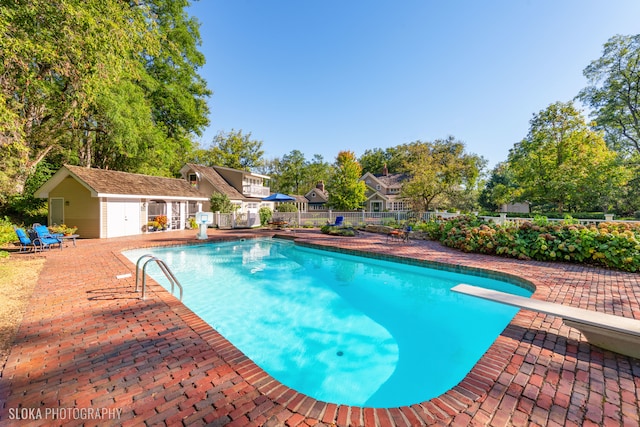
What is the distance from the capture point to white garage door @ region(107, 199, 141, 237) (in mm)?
13734

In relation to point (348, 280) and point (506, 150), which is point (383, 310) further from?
point (506, 150)

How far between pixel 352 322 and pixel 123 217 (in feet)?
48.9

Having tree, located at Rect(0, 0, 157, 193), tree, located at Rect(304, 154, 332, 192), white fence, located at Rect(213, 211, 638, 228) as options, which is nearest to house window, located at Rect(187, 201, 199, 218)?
white fence, located at Rect(213, 211, 638, 228)

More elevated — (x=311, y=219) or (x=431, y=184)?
(x=431, y=184)

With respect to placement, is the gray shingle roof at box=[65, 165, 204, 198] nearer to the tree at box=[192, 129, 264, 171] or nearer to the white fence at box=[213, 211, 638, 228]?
the white fence at box=[213, 211, 638, 228]

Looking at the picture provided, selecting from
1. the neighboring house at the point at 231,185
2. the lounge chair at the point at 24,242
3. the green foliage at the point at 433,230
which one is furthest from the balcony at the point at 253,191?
the green foliage at the point at 433,230

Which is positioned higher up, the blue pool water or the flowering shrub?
the flowering shrub

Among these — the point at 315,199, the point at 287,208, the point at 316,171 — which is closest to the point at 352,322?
the point at 287,208

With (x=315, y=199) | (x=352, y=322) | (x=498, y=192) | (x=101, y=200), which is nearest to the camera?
(x=352, y=322)

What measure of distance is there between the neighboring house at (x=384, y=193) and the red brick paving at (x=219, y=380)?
30686mm

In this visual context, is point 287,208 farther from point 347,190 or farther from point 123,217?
point 123,217

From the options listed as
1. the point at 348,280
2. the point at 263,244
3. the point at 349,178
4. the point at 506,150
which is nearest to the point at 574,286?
the point at 348,280

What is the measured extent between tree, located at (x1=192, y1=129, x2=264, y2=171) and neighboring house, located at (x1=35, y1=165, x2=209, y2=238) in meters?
22.0

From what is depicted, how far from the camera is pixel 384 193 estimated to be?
37344mm
